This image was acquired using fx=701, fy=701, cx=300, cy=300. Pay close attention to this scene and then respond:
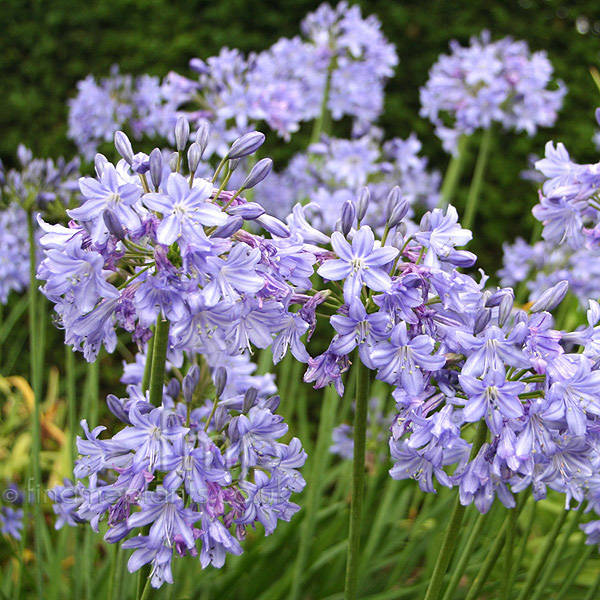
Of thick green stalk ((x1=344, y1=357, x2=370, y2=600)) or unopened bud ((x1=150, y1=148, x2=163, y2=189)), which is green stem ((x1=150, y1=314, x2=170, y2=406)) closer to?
unopened bud ((x1=150, y1=148, x2=163, y2=189))

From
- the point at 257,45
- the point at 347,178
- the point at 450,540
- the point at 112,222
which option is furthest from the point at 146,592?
the point at 257,45

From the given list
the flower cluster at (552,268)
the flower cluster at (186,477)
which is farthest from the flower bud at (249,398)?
the flower cluster at (552,268)

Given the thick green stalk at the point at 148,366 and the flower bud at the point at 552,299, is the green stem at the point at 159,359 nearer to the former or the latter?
the thick green stalk at the point at 148,366

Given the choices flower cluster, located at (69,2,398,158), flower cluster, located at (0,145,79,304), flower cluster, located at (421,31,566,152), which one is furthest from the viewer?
flower cluster, located at (421,31,566,152)

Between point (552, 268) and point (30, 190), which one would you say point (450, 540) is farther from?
point (552, 268)

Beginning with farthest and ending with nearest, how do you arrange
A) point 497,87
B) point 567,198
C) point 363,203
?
point 497,87
point 567,198
point 363,203

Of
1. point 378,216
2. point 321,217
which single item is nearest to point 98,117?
point 321,217

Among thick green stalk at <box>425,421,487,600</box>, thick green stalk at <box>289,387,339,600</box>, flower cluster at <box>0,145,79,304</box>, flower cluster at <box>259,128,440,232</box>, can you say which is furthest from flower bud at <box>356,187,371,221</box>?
flower cluster at <box>259,128,440,232</box>

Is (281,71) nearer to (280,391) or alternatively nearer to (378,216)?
(378,216)
